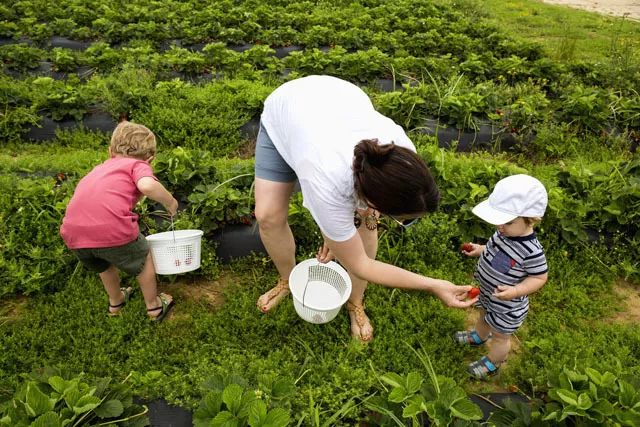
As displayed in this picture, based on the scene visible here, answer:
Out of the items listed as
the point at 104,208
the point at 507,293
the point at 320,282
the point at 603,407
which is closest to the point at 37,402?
the point at 104,208

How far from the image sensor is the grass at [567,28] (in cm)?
745

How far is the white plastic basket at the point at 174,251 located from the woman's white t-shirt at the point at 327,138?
926 millimetres

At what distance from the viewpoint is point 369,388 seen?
7.20 feet

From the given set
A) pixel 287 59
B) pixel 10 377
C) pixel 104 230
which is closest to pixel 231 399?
pixel 104 230

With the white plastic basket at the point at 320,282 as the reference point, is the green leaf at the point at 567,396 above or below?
above

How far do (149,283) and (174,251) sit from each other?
26 cm

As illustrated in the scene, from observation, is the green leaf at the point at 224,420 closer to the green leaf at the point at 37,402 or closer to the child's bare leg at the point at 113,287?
the green leaf at the point at 37,402

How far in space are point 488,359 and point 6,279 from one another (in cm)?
308

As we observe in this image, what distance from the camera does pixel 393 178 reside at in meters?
1.50

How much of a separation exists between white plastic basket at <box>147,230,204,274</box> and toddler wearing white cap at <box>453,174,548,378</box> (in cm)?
162

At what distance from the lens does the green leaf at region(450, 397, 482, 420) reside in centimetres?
164

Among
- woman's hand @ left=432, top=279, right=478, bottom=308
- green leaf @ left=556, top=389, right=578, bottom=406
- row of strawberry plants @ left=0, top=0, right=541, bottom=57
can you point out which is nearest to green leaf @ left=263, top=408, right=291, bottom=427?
woman's hand @ left=432, top=279, right=478, bottom=308

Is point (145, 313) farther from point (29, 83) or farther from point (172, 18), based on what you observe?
point (172, 18)

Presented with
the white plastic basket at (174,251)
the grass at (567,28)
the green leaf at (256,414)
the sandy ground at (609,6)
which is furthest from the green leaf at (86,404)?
the sandy ground at (609,6)
